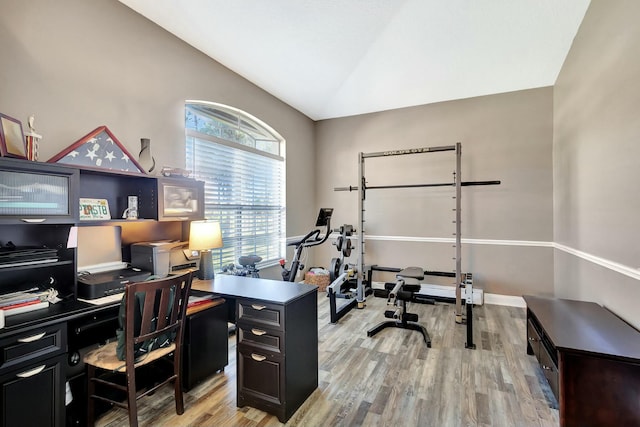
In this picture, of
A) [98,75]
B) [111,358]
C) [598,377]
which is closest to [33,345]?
[111,358]

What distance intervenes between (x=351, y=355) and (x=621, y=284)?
7.29 feet

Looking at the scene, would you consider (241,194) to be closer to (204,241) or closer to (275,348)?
(204,241)

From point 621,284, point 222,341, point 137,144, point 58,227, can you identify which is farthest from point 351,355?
point 137,144

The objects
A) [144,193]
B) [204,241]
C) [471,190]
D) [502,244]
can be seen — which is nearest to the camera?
[144,193]

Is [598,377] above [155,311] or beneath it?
beneath

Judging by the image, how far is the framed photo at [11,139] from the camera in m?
1.67

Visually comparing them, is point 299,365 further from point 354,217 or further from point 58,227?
point 354,217

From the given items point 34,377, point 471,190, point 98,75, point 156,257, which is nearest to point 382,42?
point 471,190

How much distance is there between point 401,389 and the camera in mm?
2369

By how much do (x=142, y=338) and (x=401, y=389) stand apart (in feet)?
6.26

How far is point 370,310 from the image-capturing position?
4273 millimetres

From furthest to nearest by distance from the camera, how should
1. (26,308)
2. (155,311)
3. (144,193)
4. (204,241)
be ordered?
1. (204,241)
2. (144,193)
3. (155,311)
4. (26,308)

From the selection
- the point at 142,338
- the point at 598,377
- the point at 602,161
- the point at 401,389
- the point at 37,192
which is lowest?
the point at 401,389

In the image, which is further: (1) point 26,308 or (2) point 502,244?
(2) point 502,244
